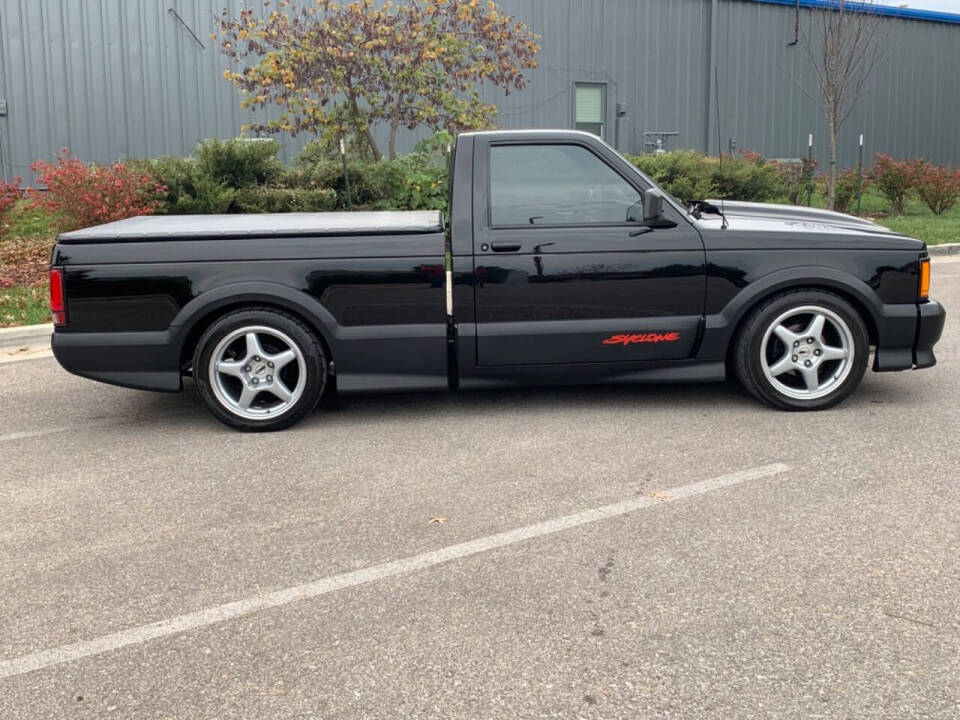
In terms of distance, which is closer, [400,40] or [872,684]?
[872,684]

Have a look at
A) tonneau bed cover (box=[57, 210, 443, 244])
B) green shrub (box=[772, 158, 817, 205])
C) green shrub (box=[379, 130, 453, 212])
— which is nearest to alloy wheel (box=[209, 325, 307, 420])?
tonneau bed cover (box=[57, 210, 443, 244])

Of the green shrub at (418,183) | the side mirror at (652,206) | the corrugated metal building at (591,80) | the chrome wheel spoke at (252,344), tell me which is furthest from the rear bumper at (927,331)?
the corrugated metal building at (591,80)

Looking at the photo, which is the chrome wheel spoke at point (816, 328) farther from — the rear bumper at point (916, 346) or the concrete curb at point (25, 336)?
the concrete curb at point (25, 336)

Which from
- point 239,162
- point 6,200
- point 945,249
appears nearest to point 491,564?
point 6,200

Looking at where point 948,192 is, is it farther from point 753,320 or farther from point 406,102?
point 753,320

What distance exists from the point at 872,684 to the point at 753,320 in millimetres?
3191

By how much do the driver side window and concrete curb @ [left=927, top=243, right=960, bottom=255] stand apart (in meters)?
10.2

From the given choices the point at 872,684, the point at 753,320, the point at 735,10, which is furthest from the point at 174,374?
the point at 735,10

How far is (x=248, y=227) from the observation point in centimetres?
584

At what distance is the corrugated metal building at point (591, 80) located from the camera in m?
18.8

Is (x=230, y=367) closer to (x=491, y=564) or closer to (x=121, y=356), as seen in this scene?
(x=121, y=356)

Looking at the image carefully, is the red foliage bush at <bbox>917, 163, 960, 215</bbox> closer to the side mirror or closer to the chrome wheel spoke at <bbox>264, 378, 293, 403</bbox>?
the side mirror

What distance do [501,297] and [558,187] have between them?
0.74 meters

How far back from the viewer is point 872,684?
2.90 metres
